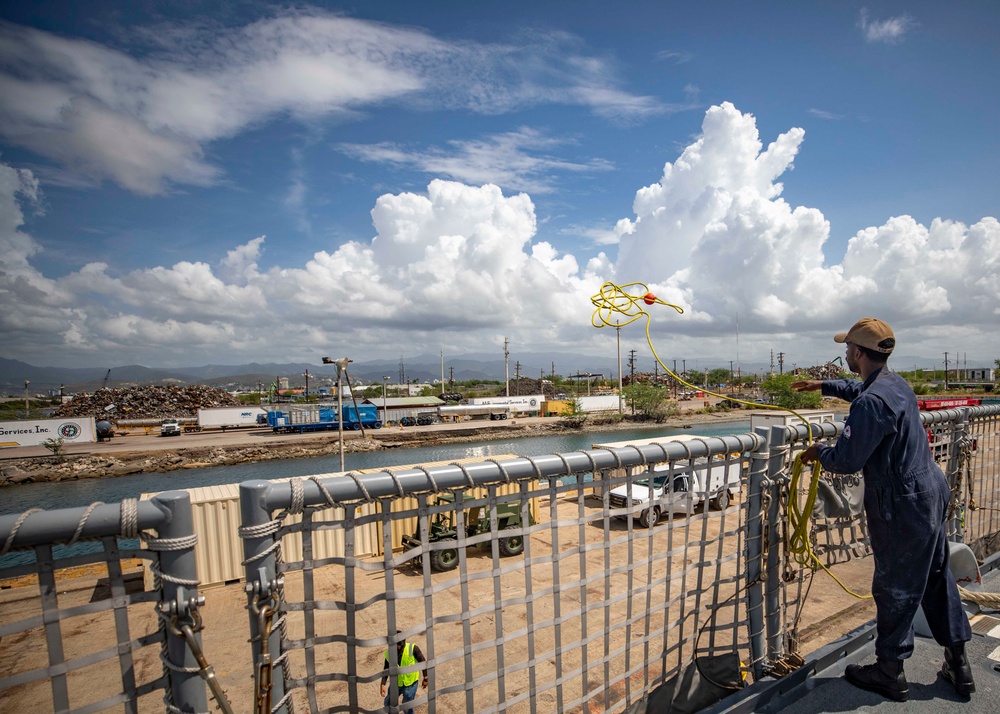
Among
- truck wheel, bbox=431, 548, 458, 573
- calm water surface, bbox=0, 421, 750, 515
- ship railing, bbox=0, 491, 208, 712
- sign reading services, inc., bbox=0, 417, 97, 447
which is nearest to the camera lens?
ship railing, bbox=0, 491, 208, 712

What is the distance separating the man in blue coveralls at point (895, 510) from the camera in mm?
2301

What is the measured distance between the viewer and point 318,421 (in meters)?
54.5

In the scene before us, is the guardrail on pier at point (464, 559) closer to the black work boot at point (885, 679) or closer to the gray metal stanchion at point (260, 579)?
the gray metal stanchion at point (260, 579)

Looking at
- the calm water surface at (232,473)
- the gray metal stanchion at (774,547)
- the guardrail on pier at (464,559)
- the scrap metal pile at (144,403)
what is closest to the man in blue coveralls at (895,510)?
the gray metal stanchion at (774,547)

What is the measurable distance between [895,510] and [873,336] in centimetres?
78

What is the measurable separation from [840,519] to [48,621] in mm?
3431

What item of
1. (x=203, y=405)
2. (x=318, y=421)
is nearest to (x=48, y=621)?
(x=318, y=421)

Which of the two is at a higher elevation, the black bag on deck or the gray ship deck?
the black bag on deck

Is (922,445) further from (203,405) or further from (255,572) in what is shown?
(203,405)

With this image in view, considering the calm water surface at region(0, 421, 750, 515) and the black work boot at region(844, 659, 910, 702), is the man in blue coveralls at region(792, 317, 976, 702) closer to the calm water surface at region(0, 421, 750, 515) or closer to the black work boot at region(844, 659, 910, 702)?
the black work boot at region(844, 659, 910, 702)

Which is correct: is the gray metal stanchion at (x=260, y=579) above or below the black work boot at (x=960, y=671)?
above

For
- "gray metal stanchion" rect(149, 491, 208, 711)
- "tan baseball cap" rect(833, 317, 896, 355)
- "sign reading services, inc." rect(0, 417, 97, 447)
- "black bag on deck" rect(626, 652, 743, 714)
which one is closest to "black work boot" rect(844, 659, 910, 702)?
"black bag on deck" rect(626, 652, 743, 714)

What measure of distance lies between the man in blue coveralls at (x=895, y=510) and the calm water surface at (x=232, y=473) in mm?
23423

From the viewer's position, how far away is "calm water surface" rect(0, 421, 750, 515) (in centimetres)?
3112
